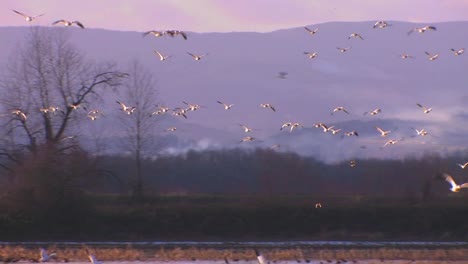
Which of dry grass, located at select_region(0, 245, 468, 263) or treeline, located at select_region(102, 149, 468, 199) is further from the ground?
treeline, located at select_region(102, 149, 468, 199)

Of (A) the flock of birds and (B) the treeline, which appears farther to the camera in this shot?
(B) the treeline

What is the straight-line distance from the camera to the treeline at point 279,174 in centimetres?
4284

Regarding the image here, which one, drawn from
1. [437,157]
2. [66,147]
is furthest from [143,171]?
[437,157]

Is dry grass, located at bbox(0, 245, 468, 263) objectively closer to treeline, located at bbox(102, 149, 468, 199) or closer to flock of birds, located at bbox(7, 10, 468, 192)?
flock of birds, located at bbox(7, 10, 468, 192)

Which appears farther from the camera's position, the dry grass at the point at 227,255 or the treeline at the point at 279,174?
the treeline at the point at 279,174

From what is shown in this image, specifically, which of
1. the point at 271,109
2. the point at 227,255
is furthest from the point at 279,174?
the point at 227,255

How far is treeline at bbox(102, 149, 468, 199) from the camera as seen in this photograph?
42844 mm

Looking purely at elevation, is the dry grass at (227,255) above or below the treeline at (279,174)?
below

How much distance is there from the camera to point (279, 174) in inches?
1805

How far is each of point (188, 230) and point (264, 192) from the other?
5.26 meters

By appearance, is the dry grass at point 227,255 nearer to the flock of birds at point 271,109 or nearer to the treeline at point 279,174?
the flock of birds at point 271,109

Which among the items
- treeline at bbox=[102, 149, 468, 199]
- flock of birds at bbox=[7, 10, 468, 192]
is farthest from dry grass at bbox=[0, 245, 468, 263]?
treeline at bbox=[102, 149, 468, 199]

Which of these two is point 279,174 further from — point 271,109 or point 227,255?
point 227,255

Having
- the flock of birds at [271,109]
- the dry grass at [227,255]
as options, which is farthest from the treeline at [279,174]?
the dry grass at [227,255]
